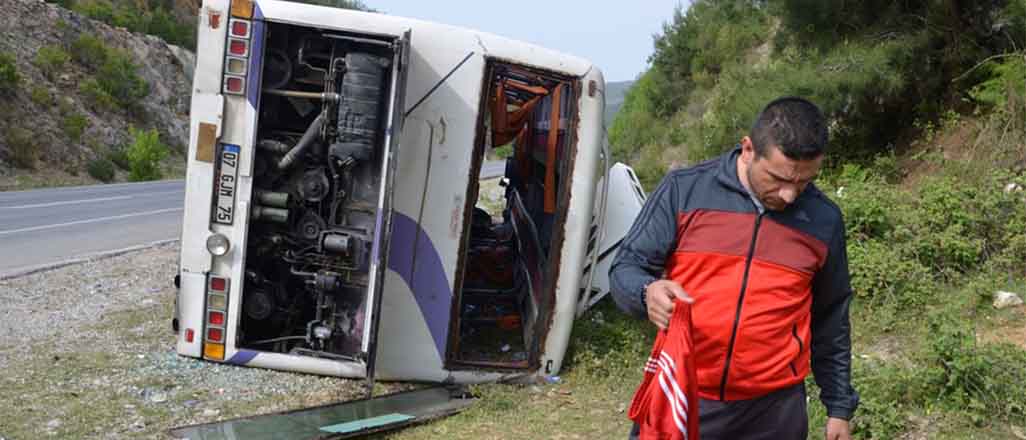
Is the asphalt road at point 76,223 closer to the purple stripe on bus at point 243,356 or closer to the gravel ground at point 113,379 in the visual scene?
the gravel ground at point 113,379

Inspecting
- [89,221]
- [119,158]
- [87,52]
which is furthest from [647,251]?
[87,52]

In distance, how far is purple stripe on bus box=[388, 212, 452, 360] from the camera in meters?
6.04

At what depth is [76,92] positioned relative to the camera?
119ft

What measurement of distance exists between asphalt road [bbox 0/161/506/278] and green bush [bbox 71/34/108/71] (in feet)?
61.0

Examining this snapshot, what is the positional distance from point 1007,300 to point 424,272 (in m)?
4.16

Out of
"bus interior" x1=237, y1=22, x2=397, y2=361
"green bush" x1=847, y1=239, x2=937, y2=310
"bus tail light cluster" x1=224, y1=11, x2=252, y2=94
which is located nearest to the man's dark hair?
"bus interior" x1=237, y1=22, x2=397, y2=361

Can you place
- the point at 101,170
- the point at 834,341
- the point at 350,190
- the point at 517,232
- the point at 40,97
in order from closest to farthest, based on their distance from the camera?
the point at 834,341, the point at 350,190, the point at 517,232, the point at 101,170, the point at 40,97

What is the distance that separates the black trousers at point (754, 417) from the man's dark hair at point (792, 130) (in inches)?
29.6

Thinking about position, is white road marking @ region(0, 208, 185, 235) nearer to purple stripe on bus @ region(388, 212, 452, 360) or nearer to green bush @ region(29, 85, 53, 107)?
purple stripe on bus @ region(388, 212, 452, 360)

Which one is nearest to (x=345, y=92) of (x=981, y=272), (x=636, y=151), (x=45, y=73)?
(x=981, y=272)

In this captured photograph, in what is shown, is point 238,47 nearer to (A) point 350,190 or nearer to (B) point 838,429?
(A) point 350,190

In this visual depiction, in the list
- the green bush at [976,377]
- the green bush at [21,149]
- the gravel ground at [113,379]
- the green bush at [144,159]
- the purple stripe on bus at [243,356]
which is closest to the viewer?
the green bush at [976,377]

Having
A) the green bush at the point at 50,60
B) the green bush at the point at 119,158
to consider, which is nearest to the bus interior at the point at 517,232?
the green bush at the point at 119,158

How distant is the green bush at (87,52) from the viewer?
3912cm
